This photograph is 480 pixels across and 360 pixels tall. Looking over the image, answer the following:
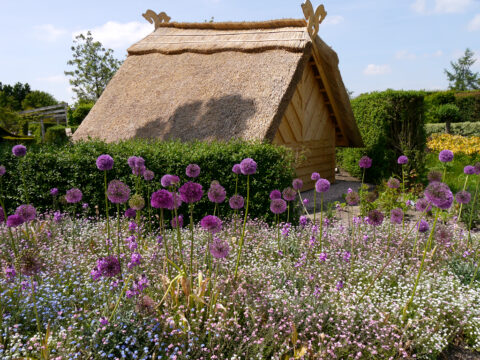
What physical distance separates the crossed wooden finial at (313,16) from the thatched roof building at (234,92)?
0.23 metres

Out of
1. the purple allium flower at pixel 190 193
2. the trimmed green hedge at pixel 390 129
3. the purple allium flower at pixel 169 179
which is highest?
the trimmed green hedge at pixel 390 129

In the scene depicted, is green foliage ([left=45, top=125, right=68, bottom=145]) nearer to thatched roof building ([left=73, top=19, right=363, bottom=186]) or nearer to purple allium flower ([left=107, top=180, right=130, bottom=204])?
thatched roof building ([left=73, top=19, right=363, bottom=186])

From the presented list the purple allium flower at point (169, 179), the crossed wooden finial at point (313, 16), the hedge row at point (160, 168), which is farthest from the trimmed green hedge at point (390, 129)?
the purple allium flower at point (169, 179)

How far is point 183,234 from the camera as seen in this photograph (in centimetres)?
516

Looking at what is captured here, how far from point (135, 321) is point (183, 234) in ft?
8.47

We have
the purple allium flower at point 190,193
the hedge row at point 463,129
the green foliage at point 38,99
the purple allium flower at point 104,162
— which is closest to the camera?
the purple allium flower at point 190,193

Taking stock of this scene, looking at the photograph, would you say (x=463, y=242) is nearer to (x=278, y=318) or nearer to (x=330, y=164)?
(x=278, y=318)

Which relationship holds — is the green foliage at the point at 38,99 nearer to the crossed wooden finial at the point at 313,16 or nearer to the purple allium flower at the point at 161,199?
the crossed wooden finial at the point at 313,16

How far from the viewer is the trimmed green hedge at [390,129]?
9320 mm

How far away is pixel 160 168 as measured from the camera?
611 cm

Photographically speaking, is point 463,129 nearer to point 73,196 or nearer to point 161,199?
point 73,196

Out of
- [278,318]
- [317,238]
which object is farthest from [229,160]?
[278,318]

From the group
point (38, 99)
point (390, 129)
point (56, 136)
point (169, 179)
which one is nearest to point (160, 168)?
point (169, 179)

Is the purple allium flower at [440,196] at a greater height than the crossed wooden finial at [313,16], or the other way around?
the crossed wooden finial at [313,16]
